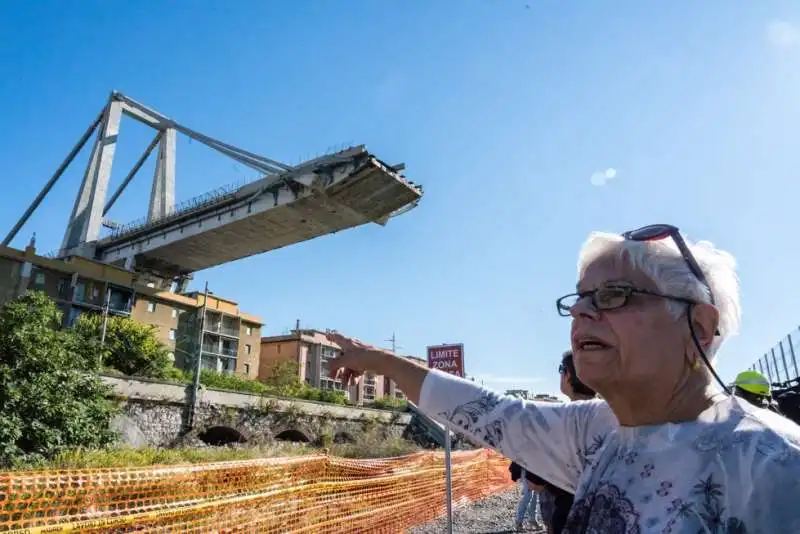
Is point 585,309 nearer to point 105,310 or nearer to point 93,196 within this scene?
point 105,310

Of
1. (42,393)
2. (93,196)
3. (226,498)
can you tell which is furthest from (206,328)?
(226,498)

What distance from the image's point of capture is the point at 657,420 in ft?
3.75

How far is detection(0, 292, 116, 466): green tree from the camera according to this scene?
11.6 metres

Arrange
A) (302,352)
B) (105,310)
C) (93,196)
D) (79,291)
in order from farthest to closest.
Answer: (302,352) < (93,196) < (79,291) < (105,310)

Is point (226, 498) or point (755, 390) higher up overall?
point (755, 390)

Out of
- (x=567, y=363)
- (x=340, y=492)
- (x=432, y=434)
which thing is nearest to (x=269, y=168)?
(x=432, y=434)

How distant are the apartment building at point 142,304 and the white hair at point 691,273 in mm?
42592

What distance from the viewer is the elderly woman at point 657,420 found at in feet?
2.97

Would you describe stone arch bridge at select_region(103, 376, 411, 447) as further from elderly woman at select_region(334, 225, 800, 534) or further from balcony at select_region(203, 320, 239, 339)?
balcony at select_region(203, 320, 239, 339)

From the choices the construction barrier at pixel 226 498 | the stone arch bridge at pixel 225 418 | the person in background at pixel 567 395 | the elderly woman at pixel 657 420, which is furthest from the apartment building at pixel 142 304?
the elderly woman at pixel 657 420

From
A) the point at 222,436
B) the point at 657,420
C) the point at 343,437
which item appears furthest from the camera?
the point at 343,437

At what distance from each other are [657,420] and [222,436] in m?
24.4

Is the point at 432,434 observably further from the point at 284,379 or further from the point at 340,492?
the point at 340,492

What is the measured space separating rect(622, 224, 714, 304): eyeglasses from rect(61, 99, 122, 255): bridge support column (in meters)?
51.3
